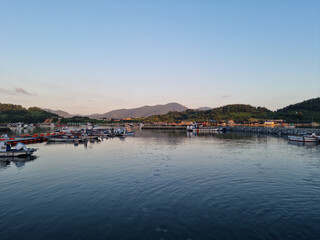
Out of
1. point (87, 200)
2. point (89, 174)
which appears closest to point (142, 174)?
point (89, 174)

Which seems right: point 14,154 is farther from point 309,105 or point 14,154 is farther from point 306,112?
point 309,105

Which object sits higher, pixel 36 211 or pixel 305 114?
pixel 305 114

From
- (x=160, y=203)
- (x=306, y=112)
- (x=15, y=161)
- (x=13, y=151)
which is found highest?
(x=306, y=112)

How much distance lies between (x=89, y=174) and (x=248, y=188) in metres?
19.7

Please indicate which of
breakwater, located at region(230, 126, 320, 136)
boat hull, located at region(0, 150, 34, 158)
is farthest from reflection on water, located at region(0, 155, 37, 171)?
breakwater, located at region(230, 126, 320, 136)

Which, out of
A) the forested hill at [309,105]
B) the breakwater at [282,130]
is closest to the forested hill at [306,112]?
the forested hill at [309,105]

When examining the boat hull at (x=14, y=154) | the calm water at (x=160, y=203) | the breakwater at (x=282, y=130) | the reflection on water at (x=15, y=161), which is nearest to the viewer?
the calm water at (x=160, y=203)

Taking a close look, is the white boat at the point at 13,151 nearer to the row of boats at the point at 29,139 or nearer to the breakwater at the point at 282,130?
the row of boats at the point at 29,139

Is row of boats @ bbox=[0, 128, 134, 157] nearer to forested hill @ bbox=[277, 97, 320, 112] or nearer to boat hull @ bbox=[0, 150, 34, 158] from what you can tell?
boat hull @ bbox=[0, 150, 34, 158]

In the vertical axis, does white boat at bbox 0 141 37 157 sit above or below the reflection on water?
above

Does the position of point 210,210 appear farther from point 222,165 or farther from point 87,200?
point 222,165

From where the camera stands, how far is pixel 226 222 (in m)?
14.8

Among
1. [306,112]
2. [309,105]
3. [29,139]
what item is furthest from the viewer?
[309,105]

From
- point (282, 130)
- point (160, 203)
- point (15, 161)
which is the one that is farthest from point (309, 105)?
point (15, 161)
